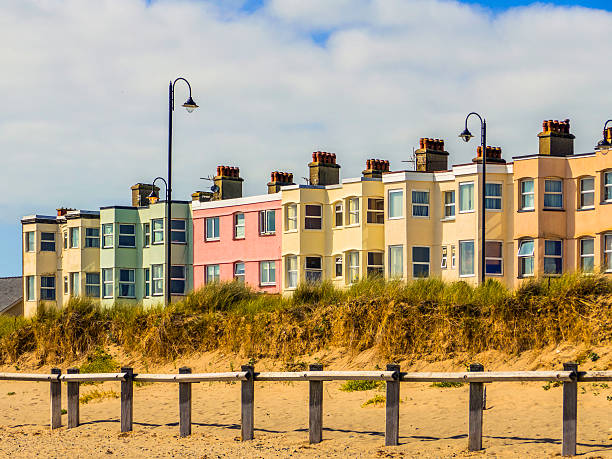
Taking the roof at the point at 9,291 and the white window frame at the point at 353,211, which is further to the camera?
the roof at the point at 9,291

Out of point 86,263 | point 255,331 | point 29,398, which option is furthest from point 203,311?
point 86,263

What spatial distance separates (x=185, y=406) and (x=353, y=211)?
36.0 m

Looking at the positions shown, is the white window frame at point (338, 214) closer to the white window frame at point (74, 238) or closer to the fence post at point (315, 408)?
the white window frame at point (74, 238)

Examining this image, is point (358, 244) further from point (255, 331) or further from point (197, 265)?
point (255, 331)

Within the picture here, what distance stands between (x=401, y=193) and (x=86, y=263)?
2463 cm

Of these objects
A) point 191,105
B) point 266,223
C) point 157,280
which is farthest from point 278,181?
point 191,105

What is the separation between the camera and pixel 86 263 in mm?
67000

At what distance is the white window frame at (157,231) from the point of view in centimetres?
6300

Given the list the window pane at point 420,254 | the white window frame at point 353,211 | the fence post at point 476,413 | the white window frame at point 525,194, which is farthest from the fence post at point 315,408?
the white window frame at point 353,211

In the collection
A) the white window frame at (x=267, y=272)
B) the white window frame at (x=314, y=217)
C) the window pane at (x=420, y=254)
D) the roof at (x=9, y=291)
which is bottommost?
the roof at (x=9, y=291)

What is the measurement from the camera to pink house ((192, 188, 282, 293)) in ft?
188

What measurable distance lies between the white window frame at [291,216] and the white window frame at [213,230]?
679 cm

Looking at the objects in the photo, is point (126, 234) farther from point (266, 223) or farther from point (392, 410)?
point (392, 410)

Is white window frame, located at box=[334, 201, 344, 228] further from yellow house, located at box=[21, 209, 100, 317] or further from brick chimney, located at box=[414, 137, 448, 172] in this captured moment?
yellow house, located at box=[21, 209, 100, 317]
